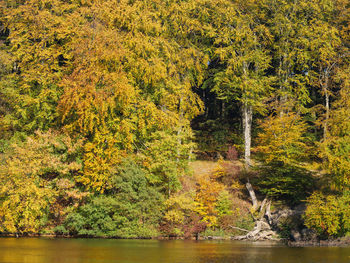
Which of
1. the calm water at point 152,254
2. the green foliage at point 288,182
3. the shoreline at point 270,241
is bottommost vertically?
the shoreline at point 270,241

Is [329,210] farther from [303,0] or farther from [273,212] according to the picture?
[303,0]

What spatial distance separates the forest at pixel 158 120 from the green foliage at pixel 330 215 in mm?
135

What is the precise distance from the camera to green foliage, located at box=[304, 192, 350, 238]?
30312 millimetres

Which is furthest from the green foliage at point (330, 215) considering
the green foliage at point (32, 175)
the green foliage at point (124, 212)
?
the green foliage at point (32, 175)

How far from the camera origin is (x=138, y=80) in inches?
1596

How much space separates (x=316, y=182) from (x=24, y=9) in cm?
3055

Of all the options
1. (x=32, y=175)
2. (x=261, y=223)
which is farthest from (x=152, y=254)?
(x=32, y=175)

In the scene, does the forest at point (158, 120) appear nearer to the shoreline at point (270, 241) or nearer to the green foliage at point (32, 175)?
the green foliage at point (32, 175)

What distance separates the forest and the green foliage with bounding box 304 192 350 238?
135 mm

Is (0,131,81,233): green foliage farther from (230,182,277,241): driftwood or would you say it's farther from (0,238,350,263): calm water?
(230,182,277,241): driftwood

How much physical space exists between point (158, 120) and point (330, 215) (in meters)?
17.0

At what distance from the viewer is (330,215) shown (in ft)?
100

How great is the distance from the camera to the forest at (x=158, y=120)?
3428 cm

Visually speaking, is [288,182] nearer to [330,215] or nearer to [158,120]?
[330,215]
